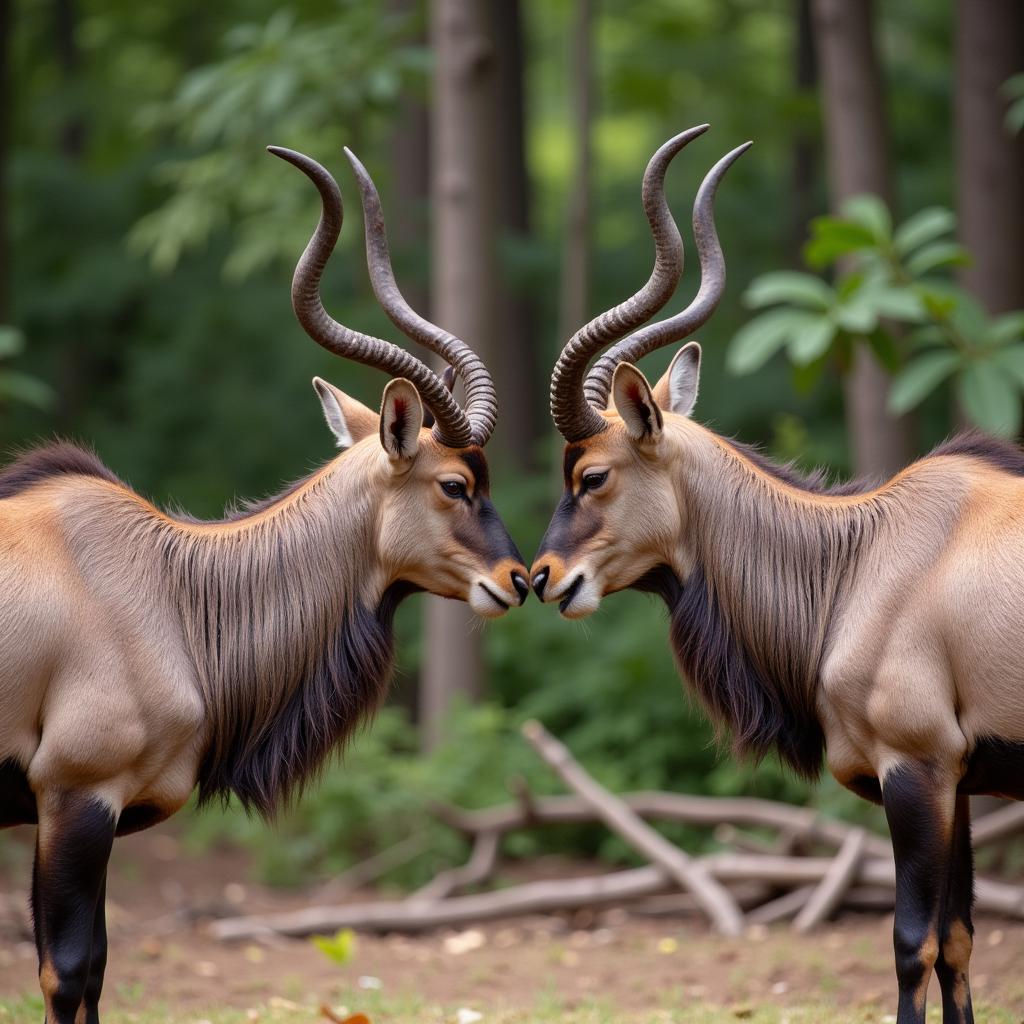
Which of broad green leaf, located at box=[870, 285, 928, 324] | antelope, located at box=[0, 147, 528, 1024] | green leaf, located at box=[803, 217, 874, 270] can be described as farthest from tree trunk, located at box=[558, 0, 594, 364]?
antelope, located at box=[0, 147, 528, 1024]

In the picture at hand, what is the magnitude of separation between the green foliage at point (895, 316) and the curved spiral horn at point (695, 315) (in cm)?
178

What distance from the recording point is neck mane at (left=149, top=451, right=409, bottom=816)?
6574mm

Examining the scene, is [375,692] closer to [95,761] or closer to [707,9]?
[95,761]

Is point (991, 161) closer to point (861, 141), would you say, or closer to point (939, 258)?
point (861, 141)

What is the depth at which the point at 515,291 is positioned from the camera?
18266 millimetres

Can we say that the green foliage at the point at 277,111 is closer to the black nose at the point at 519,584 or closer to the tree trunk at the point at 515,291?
the tree trunk at the point at 515,291

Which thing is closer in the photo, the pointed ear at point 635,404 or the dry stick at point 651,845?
the pointed ear at point 635,404

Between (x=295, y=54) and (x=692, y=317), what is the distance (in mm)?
6227

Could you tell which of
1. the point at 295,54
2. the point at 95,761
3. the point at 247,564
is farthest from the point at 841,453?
the point at 95,761

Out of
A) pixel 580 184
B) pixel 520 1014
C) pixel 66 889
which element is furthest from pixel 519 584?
pixel 580 184

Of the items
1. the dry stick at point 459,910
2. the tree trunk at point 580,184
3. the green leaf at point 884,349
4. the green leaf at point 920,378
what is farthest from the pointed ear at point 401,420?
the tree trunk at point 580,184

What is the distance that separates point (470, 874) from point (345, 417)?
4890mm

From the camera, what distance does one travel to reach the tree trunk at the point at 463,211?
11.5m

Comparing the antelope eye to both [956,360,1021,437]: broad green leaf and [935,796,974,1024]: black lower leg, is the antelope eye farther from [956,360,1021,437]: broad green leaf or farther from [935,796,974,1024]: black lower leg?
[956,360,1021,437]: broad green leaf
